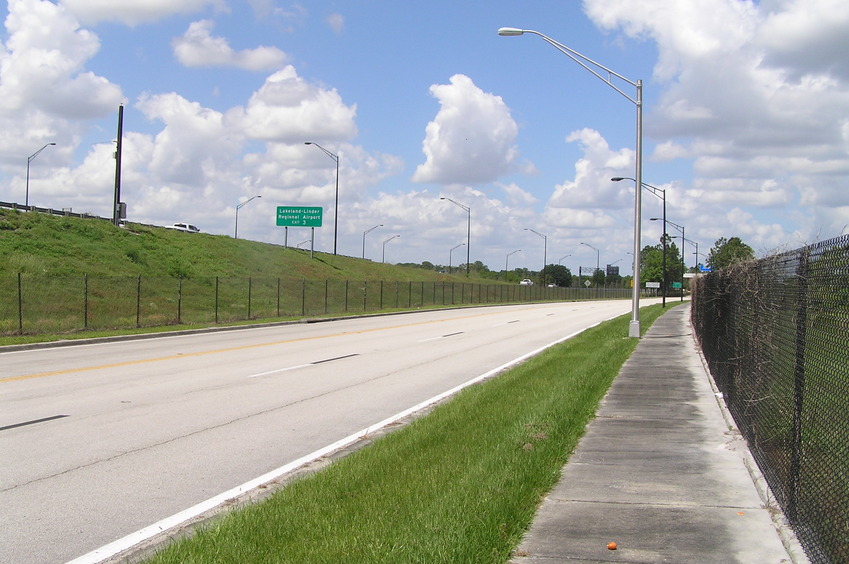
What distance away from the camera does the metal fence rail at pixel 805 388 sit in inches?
183

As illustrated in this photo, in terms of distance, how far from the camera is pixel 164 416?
35.3ft

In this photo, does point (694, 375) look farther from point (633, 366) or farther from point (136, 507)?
point (136, 507)

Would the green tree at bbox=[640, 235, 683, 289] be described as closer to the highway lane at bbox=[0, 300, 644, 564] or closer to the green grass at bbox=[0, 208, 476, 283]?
the green grass at bbox=[0, 208, 476, 283]

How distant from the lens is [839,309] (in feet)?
15.2

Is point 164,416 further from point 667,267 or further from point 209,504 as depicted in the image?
point 667,267

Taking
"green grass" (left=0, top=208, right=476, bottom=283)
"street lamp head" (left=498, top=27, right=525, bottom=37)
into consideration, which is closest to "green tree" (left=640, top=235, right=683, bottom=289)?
"green grass" (left=0, top=208, right=476, bottom=283)

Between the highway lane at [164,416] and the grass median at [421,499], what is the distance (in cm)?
102

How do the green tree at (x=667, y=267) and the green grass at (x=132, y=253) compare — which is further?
the green tree at (x=667, y=267)

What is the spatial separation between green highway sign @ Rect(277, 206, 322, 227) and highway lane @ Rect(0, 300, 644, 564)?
4853cm

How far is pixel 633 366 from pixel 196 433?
389 inches

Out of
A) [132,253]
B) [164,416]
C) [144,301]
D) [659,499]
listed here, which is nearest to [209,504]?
[659,499]

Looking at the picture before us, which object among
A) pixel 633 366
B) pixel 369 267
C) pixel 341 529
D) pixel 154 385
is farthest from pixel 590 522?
pixel 369 267

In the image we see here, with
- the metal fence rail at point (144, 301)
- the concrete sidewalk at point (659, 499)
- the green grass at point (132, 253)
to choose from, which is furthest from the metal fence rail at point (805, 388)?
the green grass at point (132, 253)

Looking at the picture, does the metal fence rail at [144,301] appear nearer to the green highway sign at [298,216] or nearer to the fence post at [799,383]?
the green highway sign at [298,216]
